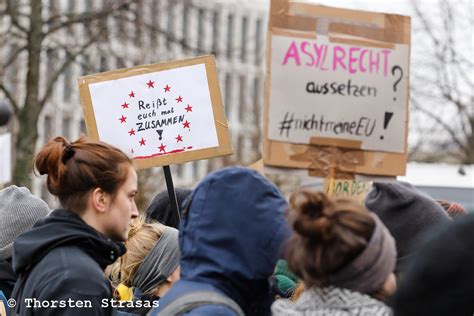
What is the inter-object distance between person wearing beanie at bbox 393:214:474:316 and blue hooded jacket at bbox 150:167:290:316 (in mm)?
946

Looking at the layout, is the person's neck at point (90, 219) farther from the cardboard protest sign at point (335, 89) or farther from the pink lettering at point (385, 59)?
the pink lettering at point (385, 59)

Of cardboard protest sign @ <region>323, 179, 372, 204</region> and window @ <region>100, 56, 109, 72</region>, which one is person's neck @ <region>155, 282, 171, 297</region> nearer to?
cardboard protest sign @ <region>323, 179, 372, 204</region>

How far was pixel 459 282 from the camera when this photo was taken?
8.14 feet

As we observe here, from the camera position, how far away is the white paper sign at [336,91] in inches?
165

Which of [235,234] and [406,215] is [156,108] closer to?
[406,215]

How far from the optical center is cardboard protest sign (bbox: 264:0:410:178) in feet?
13.8

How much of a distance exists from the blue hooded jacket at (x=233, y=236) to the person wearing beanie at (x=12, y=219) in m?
1.74

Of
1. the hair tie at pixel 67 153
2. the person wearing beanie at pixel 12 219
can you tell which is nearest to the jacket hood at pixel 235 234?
the hair tie at pixel 67 153

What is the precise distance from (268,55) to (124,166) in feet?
2.08

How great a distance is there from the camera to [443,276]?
247 centimetres

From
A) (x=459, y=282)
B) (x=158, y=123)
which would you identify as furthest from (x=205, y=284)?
(x=158, y=123)

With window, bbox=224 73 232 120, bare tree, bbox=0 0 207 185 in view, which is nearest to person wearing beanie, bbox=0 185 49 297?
bare tree, bbox=0 0 207 185

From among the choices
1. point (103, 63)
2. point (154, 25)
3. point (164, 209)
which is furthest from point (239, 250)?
point (103, 63)

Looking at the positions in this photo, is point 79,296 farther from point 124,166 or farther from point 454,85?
point 454,85
